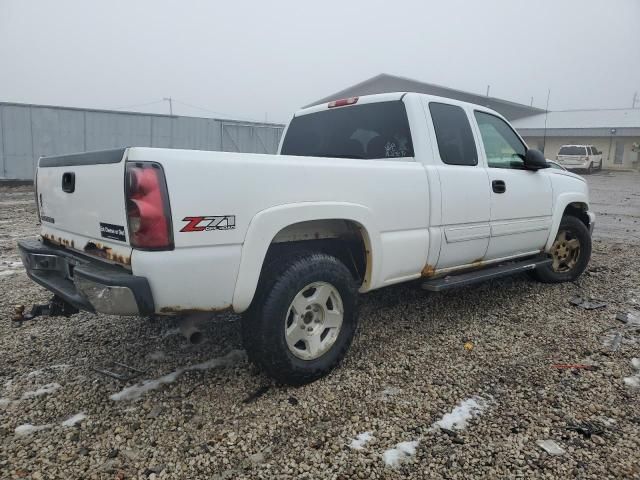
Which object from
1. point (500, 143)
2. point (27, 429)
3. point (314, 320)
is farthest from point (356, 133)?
point (27, 429)

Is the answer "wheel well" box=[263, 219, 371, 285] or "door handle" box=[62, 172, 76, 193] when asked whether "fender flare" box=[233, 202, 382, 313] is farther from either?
"door handle" box=[62, 172, 76, 193]

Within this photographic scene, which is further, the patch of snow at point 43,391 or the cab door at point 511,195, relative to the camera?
the cab door at point 511,195

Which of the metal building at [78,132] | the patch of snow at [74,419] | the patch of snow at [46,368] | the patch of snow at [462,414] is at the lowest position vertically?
the patch of snow at [74,419]

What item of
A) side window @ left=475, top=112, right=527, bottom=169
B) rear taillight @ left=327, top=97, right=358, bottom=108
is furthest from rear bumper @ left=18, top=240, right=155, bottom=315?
side window @ left=475, top=112, right=527, bottom=169

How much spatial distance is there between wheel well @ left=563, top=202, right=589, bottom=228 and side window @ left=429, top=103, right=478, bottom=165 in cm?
200

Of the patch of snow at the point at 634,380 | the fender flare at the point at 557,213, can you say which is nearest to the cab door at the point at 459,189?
the fender flare at the point at 557,213

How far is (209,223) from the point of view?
2283mm

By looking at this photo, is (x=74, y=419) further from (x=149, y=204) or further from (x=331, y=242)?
(x=331, y=242)

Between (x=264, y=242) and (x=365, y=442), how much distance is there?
3.88 ft

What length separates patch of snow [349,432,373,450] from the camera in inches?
90.6

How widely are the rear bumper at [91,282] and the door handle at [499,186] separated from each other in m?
2.98

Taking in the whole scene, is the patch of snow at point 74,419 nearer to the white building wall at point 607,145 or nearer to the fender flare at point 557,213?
the fender flare at point 557,213

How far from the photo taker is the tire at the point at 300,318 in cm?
260

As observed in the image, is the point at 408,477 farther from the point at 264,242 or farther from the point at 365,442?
the point at 264,242
